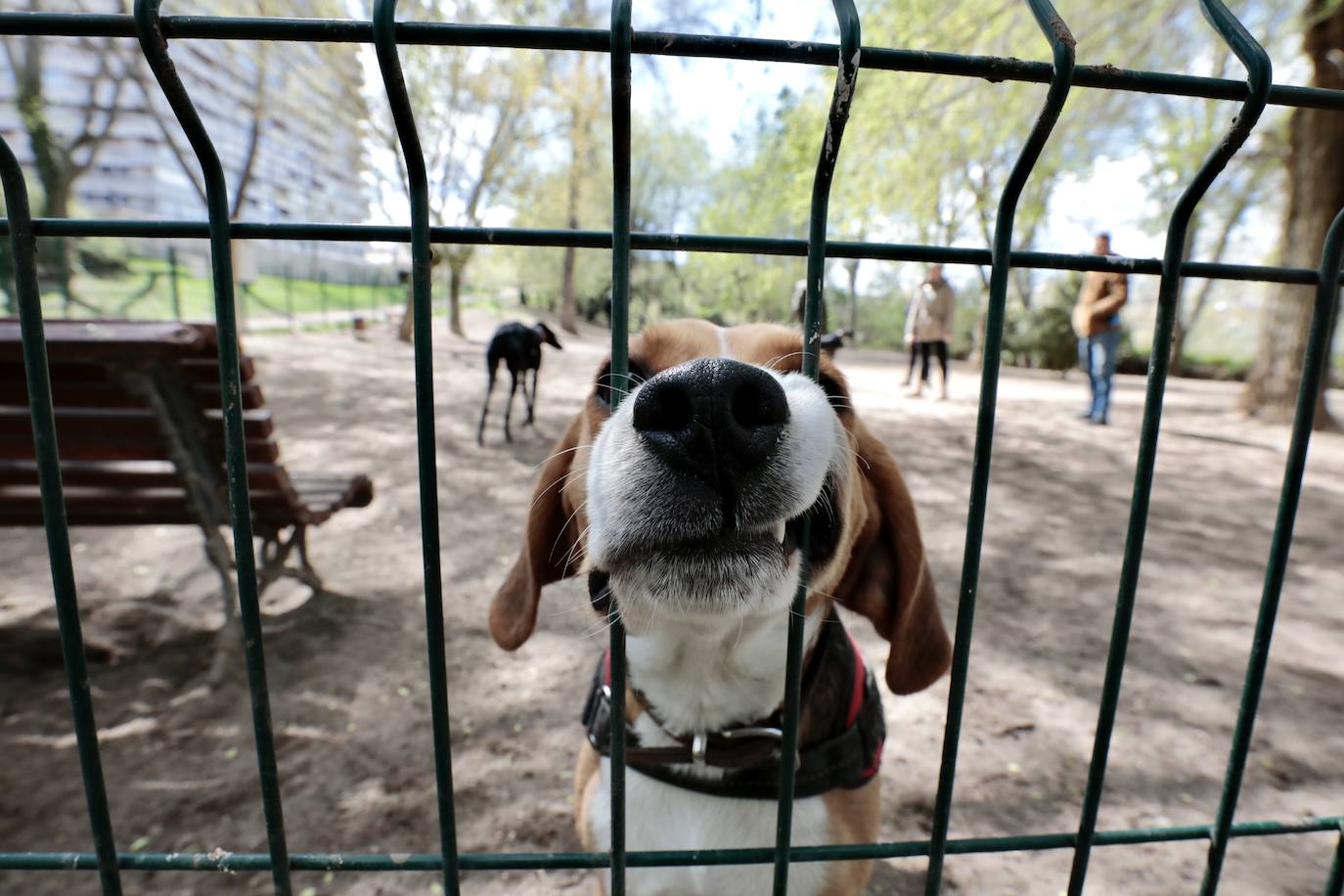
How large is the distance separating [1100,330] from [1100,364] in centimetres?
70

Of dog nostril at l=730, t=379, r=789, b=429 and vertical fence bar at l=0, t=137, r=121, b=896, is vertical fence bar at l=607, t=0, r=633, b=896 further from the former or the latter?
vertical fence bar at l=0, t=137, r=121, b=896

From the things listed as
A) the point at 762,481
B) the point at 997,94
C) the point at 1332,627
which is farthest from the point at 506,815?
the point at 997,94

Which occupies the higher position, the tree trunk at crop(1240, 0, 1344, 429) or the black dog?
the tree trunk at crop(1240, 0, 1344, 429)

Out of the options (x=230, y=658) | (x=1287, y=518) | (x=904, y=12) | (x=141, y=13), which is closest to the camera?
(x=141, y=13)

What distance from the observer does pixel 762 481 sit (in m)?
1.13

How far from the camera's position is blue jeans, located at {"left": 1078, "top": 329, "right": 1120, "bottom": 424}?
9555 millimetres

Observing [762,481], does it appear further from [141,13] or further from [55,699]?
[55,699]

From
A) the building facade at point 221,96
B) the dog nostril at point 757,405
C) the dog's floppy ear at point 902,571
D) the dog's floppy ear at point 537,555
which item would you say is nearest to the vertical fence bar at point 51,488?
the dog nostril at point 757,405

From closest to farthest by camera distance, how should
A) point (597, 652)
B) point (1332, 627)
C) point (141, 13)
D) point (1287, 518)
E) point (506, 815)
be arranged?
point (141, 13)
point (1287, 518)
point (506, 815)
point (597, 652)
point (1332, 627)

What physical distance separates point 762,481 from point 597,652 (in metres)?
2.84

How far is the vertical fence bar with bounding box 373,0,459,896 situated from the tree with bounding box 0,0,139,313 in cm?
1652

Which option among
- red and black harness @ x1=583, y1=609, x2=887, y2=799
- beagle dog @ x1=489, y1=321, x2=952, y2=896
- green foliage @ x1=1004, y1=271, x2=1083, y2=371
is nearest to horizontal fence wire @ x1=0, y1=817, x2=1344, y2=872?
beagle dog @ x1=489, y1=321, x2=952, y2=896

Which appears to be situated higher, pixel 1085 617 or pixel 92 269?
pixel 92 269

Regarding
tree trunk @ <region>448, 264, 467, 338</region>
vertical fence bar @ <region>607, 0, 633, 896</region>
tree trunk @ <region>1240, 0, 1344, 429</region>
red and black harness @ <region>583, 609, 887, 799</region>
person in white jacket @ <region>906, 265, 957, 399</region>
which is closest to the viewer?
vertical fence bar @ <region>607, 0, 633, 896</region>
